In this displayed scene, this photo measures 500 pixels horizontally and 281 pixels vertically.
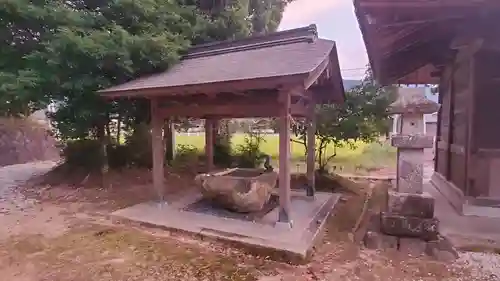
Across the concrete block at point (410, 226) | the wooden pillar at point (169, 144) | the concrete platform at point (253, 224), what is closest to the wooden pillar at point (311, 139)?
the concrete platform at point (253, 224)

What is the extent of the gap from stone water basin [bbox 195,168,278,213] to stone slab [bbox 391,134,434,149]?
1932 millimetres

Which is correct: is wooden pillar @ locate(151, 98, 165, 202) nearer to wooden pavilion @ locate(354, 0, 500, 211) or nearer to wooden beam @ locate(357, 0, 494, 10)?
wooden pavilion @ locate(354, 0, 500, 211)

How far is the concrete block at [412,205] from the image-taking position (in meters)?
3.67

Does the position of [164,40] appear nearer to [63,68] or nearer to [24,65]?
[63,68]

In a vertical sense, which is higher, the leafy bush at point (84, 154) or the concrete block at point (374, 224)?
the leafy bush at point (84, 154)

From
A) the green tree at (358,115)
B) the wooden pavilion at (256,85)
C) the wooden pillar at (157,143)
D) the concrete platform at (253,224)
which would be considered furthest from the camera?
the green tree at (358,115)

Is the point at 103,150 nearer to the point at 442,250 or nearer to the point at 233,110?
the point at 233,110

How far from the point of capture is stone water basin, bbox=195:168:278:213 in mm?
4672

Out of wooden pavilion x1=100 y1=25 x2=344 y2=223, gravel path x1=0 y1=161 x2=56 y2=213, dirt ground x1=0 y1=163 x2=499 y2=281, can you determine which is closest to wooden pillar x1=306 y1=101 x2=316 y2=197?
wooden pavilion x1=100 y1=25 x2=344 y2=223

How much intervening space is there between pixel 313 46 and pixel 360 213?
275 centimetres

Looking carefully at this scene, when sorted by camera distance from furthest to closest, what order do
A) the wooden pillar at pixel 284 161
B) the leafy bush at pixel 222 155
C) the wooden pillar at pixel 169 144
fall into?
the wooden pillar at pixel 169 144
the leafy bush at pixel 222 155
the wooden pillar at pixel 284 161

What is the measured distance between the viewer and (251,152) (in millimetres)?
9117

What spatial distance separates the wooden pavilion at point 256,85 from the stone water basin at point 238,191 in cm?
60

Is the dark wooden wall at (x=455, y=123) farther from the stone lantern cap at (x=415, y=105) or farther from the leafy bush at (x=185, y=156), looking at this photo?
the leafy bush at (x=185, y=156)
